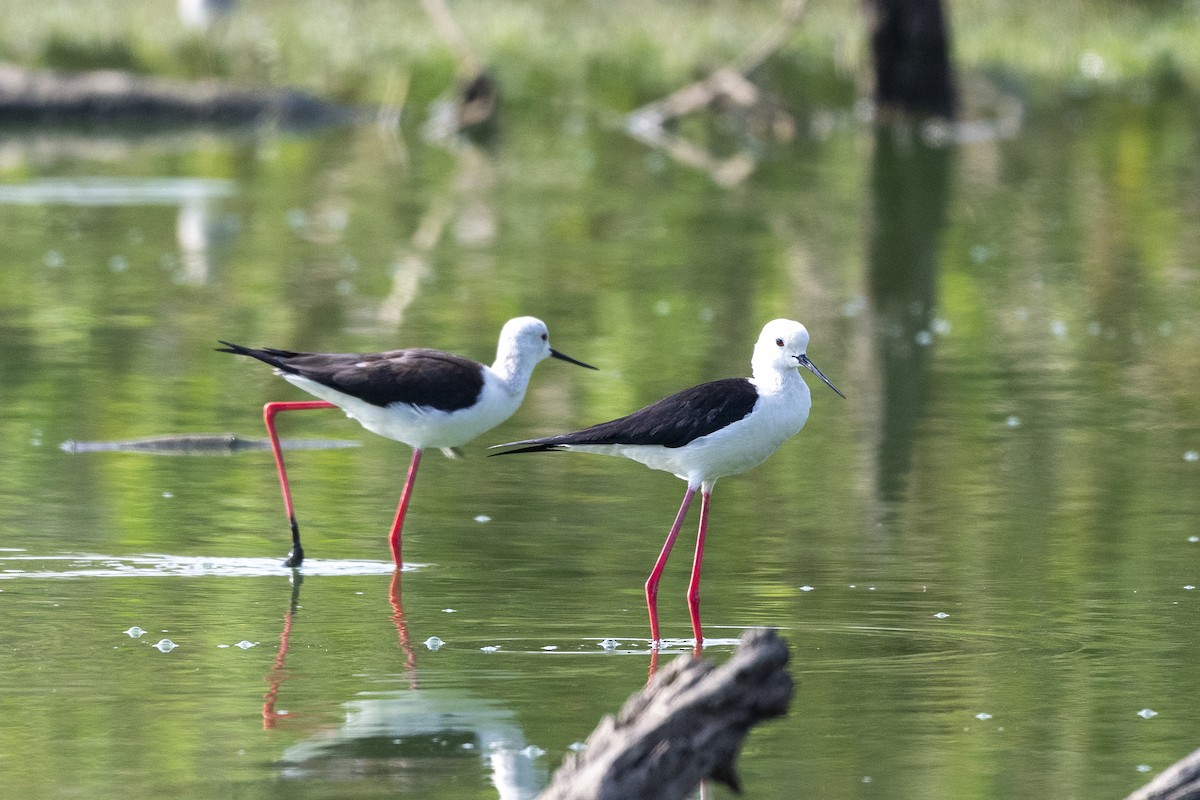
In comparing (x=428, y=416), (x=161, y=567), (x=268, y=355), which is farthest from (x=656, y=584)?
(x=161, y=567)

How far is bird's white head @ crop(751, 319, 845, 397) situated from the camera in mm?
7324

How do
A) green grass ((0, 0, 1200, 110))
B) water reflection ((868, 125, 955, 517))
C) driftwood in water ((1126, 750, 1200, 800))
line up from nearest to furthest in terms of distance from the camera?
driftwood in water ((1126, 750, 1200, 800)), water reflection ((868, 125, 955, 517)), green grass ((0, 0, 1200, 110))

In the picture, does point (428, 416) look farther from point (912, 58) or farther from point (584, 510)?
point (912, 58)

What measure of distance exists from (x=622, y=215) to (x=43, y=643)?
512 inches

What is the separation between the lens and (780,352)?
7375 mm

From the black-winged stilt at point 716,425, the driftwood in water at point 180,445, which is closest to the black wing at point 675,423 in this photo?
the black-winged stilt at point 716,425

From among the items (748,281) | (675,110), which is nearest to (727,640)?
(748,281)

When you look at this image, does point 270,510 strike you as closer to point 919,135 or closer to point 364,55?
point 919,135

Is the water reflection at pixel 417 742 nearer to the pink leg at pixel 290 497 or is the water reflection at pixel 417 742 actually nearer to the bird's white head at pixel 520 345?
the pink leg at pixel 290 497

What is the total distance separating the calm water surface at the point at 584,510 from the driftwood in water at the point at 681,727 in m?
0.91

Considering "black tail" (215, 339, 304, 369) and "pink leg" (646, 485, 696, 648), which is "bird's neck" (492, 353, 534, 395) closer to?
"black tail" (215, 339, 304, 369)

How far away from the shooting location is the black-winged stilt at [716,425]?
7301 millimetres

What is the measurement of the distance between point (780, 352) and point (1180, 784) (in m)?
2.89

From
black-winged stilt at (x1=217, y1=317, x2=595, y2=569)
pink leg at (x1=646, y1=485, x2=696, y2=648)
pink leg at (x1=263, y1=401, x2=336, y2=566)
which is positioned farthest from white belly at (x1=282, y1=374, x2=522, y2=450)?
pink leg at (x1=646, y1=485, x2=696, y2=648)
